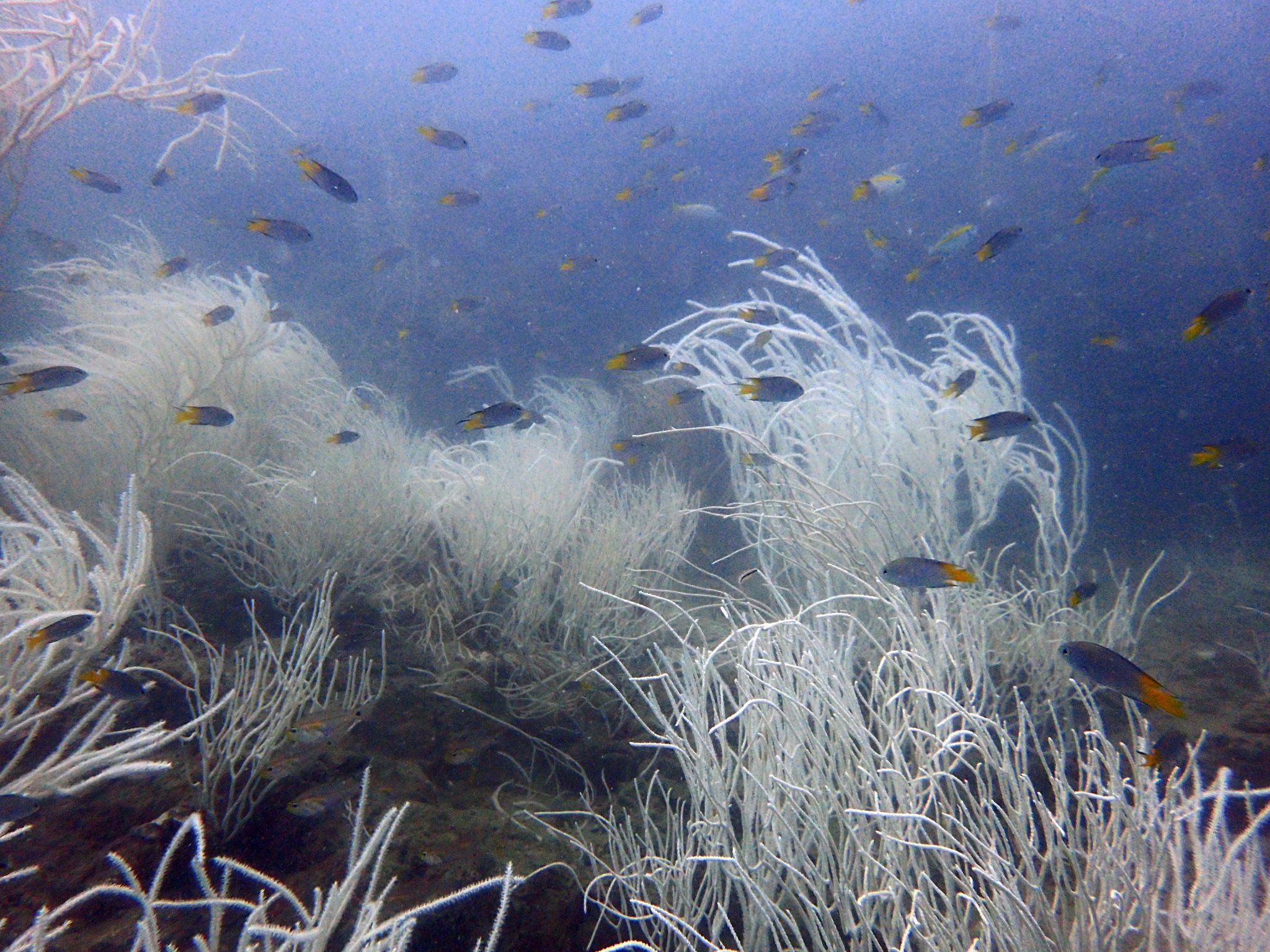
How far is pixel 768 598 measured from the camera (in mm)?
4887

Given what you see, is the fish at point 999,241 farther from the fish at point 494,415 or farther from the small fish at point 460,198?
the small fish at point 460,198

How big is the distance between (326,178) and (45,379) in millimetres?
2190

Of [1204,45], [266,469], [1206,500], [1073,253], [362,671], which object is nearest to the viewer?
[362,671]

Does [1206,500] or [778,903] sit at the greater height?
[778,903]

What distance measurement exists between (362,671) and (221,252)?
23.0m

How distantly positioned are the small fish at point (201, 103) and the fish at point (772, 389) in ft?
21.5

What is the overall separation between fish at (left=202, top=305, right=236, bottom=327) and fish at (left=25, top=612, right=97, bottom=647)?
131 inches

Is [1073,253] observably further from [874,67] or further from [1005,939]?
[1005,939]

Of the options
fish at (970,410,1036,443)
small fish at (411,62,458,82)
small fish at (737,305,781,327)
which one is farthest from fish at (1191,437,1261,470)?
small fish at (411,62,458,82)

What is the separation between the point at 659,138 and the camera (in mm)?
8203

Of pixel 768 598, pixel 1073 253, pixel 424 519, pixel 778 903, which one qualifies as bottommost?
pixel 1073 253

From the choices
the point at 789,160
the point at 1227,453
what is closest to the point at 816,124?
the point at 789,160

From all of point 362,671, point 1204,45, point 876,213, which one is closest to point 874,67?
→ point 876,213

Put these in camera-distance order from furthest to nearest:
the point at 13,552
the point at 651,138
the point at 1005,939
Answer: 1. the point at 651,138
2. the point at 13,552
3. the point at 1005,939
